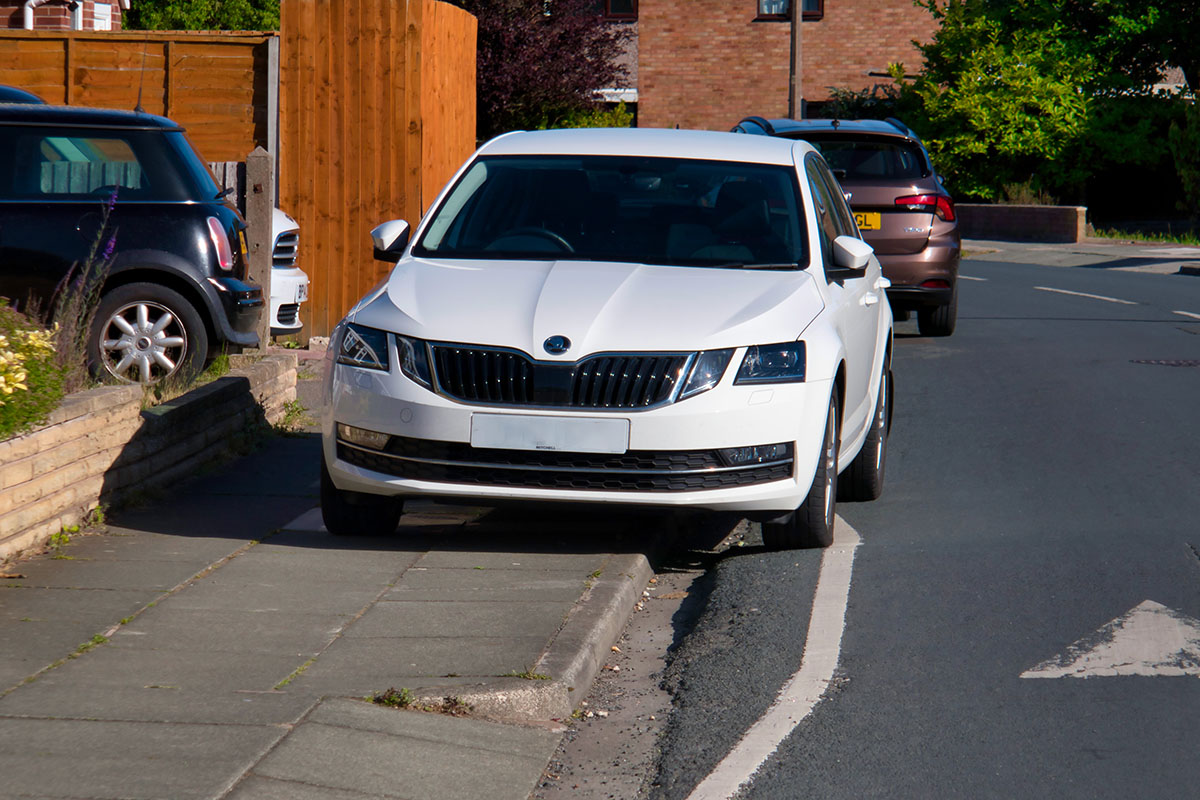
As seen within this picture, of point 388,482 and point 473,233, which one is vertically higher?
point 473,233

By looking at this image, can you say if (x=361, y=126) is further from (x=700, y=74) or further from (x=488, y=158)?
(x=700, y=74)

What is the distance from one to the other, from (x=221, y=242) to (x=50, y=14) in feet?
52.2

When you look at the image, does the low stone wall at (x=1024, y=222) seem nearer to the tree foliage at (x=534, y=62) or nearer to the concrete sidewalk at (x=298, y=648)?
the tree foliage at (x=534, y=62)

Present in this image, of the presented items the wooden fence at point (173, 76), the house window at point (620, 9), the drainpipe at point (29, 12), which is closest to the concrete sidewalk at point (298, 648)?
the wooden fence at point (173, 76)

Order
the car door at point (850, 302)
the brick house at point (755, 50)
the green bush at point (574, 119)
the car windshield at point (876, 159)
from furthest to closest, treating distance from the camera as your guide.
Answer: the brick house at point (755, 50) → the green bush at point (574, 119) → the car windshield at point (876, 159) → the car door at point (850, 302)

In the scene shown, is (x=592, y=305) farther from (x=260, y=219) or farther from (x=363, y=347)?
(x=260, y=219)

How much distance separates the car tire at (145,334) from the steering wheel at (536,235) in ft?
9.43

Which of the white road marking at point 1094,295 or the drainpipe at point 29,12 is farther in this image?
the drainpipe at point 29,12

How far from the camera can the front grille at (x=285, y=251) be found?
468 inches

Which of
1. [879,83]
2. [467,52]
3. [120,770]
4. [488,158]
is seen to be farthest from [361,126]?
[879,83]

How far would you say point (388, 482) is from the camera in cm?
657

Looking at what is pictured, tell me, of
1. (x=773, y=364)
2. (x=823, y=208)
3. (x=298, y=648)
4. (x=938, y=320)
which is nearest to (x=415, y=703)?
(x=298, y=648)

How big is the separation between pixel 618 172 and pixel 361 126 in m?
6.27

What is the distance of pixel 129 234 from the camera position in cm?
959
